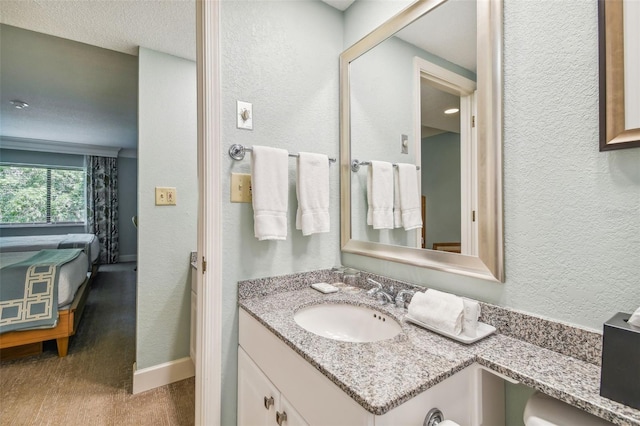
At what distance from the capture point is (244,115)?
1.25m

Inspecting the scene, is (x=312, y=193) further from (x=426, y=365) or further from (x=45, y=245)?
(x=45, y=245)

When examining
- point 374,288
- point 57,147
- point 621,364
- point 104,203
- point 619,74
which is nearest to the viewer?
point 621,364

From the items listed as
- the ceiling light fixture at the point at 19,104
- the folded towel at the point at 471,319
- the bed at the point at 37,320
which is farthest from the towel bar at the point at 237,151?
the ceiling light fixture at the point at 19,104

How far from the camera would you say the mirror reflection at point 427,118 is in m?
1.01

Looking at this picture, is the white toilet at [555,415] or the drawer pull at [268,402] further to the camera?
the drawer pull at [268,402]

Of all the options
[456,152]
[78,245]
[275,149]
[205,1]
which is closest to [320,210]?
[275,149]

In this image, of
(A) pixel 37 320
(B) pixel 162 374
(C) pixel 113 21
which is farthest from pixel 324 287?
(A) pixel 37 320

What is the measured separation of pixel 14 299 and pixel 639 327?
125 inches

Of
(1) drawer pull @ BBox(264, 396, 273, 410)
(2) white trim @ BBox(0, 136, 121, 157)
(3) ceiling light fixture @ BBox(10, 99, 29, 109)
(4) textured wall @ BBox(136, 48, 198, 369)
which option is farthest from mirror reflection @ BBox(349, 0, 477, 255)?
(2) white trim @ BBox(0, 136, 121, 157)

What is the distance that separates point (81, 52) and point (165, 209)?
1.46 meters

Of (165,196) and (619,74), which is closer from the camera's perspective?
(619,74)

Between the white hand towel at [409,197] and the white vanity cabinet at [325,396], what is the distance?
23.3 inches

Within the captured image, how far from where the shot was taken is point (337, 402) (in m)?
0.66

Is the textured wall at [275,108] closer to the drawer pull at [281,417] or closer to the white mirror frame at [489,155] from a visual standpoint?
the drawer pull at [281,417]
